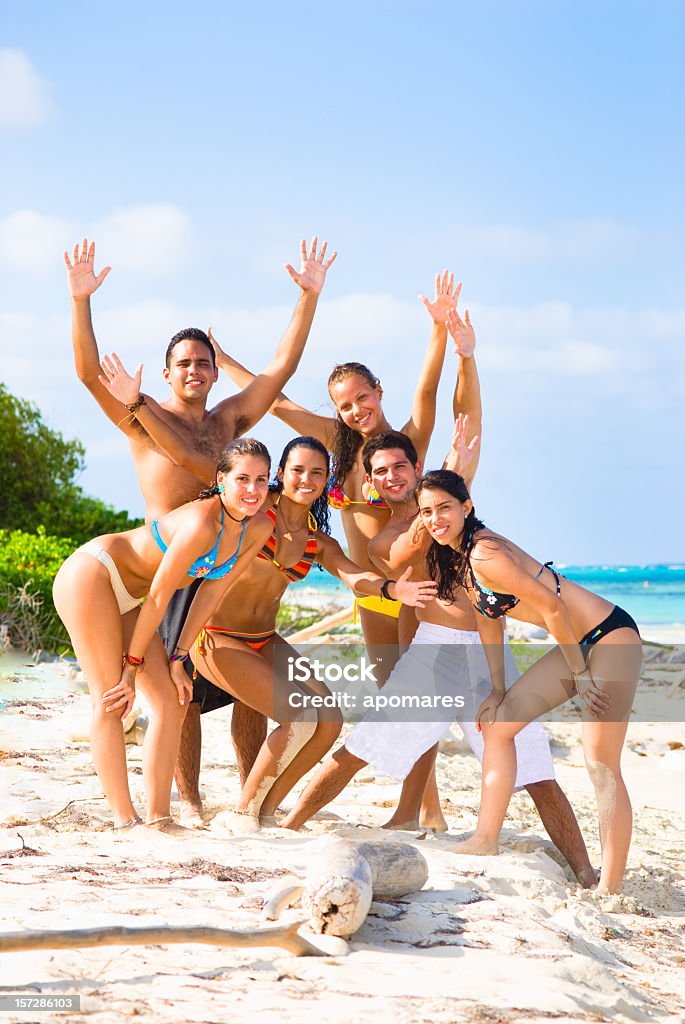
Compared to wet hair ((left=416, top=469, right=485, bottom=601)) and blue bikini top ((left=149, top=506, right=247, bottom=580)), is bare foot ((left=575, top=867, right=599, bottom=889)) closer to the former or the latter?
wet hair ((left=416, top=469, right=485, bottom=601))

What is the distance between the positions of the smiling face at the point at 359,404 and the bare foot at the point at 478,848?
2.30 meters

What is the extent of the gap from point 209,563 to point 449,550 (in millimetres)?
1165

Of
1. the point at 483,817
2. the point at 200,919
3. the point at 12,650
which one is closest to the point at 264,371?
the point at 483,817

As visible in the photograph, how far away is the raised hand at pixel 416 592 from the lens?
5.11 meters

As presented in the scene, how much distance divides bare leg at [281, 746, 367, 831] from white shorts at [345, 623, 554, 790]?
0.31ft

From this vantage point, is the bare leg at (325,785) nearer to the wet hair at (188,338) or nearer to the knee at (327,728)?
the knee at (327,728)

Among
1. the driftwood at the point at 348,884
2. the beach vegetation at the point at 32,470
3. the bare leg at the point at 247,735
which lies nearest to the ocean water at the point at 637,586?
the beach vegetation at the point at 32,470

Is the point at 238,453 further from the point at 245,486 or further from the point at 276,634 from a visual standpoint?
the point at 276,634

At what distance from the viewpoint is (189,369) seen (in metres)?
5.76

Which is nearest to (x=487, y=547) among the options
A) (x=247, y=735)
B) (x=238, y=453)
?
(x=238, y=453)

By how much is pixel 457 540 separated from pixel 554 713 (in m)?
6.41

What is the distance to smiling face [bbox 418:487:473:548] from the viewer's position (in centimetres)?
481

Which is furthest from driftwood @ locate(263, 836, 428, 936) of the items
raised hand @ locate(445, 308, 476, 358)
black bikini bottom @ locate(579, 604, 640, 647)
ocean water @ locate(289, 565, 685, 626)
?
ocean water @ locate(289, 565, 685, 626)

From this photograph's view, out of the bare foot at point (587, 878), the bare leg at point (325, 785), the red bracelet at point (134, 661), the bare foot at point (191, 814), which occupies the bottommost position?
the bare foot at point (587, 878)
